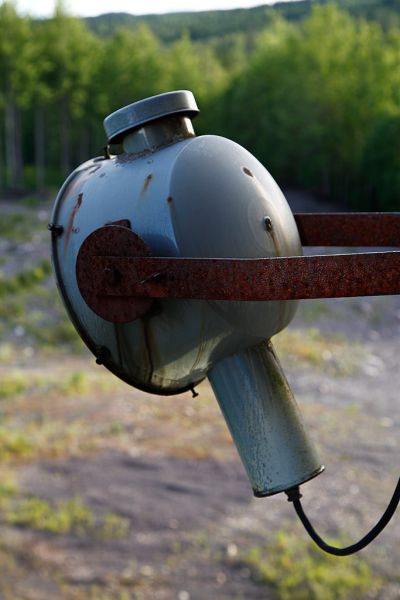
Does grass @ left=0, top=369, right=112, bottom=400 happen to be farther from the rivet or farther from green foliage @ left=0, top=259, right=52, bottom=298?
the rivet

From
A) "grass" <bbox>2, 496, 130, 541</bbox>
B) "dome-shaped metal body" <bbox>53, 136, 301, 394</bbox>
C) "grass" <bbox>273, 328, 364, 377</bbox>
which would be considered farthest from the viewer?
"grass" <bbox>273, 328, 364, 377</bbox>

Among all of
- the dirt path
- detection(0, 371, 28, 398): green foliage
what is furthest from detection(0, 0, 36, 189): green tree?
detection(0, 371, 28, 398): green foliage

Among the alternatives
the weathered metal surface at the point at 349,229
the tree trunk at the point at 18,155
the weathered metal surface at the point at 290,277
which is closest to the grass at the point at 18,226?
the tree trunk at the point at 18,155

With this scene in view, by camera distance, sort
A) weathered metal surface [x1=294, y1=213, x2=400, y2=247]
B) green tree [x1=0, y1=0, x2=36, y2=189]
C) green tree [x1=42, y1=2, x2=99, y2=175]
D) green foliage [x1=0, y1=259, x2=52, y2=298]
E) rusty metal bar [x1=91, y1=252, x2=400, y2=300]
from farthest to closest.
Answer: green tree [x1=42, y1=2, x2=99, y2=175]
green tree [x1=0, y1=0, x2=36, y2=189]
green foliage [x1=0, y1=259, x2=52, y2=298]
weathered metal surface [x1=294, y1=213, x2=400, y2=247]
rusty metal bar [x1=91, y1=252, x2=400, y2=300]

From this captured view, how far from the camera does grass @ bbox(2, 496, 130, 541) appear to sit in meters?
11.8

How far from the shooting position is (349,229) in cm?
176

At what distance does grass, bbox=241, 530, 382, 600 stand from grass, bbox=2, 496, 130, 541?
6.46 feet

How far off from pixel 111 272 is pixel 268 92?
34821 mm

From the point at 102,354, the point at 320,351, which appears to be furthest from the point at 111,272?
the point at 320,351

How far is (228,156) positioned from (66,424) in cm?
1384

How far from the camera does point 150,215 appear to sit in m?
1.47

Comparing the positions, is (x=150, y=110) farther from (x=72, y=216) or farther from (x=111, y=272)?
(x=111, y=272)

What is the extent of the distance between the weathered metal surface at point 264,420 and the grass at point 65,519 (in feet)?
34.7

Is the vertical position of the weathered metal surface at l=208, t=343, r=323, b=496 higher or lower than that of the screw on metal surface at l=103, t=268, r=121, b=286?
lower
